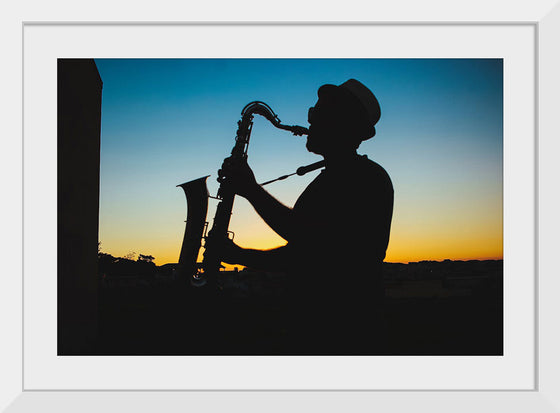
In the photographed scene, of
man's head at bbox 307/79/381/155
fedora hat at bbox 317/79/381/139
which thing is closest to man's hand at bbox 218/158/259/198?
man's head at bbox 307/79/381/155

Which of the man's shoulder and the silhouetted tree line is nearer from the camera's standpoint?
the man's shoulder

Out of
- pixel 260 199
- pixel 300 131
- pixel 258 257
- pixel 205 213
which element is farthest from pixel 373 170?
pixel 205 213

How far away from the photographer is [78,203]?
12.1 feet

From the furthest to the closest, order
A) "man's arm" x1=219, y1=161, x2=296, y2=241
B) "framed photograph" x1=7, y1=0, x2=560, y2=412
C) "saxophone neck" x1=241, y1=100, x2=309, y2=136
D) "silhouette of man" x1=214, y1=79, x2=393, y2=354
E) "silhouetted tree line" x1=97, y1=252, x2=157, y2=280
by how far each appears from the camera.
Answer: "silhouetted tree line" x1=97, y1=252, x2=157, y2=280
"saxophone neck" x1=241, y1=100, x2=309, y2=136
"framed photograph" x1=7, y1=0, x2=560, y2=412
"man's arm" x1=219, y1=161, x2=296, y2=241
"silhouette of man" x1=214, y1=79, x2=393, y2=354

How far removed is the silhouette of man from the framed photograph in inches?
41.4

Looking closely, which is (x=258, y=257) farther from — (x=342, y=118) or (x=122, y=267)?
(x=122, y=267)

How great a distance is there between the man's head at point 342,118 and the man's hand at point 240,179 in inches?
12.2

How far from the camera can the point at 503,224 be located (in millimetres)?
2717

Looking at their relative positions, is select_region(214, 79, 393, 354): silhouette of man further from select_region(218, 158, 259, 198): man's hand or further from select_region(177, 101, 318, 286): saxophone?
select_region(177, 101, 318, 286): saxophone

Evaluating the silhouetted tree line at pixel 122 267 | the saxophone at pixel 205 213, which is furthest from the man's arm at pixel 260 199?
the silhouetted tree line at pixel 122 267

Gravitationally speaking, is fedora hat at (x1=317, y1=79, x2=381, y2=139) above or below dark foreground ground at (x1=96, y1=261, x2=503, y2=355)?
above

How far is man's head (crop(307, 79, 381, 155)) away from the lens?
6.17ft
